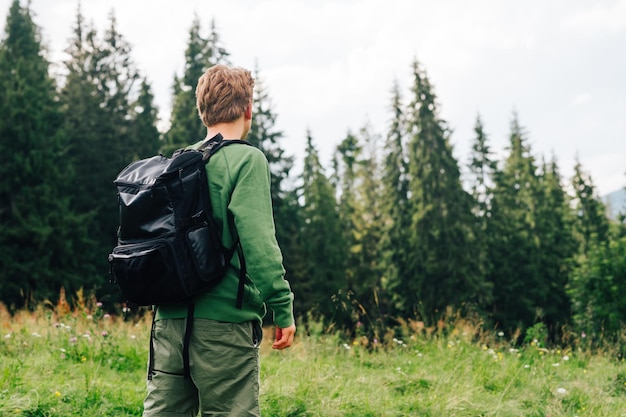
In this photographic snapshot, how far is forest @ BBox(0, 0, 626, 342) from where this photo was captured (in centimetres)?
2395

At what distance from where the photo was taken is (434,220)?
30172 millimetres

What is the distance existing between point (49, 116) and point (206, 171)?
26.4 meters

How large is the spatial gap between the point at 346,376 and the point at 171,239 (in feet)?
11.8

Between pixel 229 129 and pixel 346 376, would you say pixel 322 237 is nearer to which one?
pixel 346 376

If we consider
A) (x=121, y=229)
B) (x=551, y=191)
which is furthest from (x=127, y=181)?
(x=551, y=191)

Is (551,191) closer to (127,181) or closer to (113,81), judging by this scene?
(113,81)

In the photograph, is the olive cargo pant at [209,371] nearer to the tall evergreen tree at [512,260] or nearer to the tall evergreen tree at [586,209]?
the tall evergreen tree at [512,260]

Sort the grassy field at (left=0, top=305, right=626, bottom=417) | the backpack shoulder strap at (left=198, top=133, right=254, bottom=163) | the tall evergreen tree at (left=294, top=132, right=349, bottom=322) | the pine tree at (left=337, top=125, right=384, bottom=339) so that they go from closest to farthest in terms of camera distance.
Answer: the backpack shoulder strap at (left=198, top=133, right=254, bottom=163)
the grassy field at (left=0, top=305, right=626, bottom=417)
the tall evergreen tree at (left=294, top=132, right=349, bottom=322)
the pine tree at (left=337, top=125, right=384, bottom=339)

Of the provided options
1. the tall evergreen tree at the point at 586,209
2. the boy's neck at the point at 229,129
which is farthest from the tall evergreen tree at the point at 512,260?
the boy's neck at the point at 229,129

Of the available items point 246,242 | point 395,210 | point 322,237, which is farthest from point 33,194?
point 246,242

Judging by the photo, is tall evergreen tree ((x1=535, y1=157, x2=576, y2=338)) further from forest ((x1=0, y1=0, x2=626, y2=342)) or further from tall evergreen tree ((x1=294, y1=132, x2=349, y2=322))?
tall evergreen tree ((x1=294, y1=132, x2=349, y2=322))

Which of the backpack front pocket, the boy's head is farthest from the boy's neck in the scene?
the backpack front pocket

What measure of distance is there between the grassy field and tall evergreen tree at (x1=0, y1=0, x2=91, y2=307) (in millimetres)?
16820

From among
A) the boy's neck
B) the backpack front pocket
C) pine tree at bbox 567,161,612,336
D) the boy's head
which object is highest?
the boy's head
